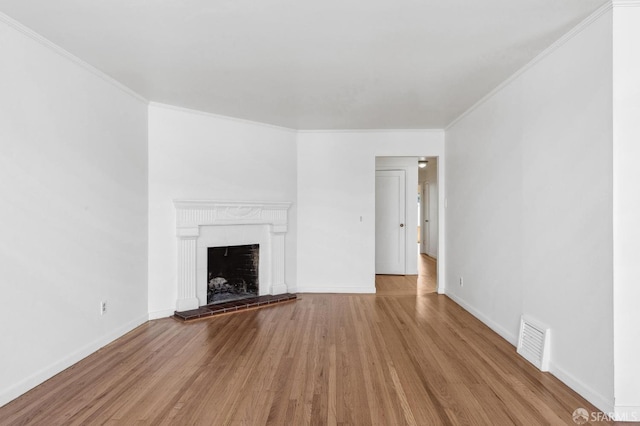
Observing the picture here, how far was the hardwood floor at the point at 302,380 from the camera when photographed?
201 cm

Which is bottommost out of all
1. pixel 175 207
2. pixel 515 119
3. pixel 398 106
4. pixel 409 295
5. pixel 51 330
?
pixel 409 295

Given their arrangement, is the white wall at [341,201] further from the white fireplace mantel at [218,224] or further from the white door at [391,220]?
the white door at [391,220]

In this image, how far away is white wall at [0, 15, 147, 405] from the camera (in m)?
2.23

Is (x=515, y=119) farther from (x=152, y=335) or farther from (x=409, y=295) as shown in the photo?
(x=152, y=335)

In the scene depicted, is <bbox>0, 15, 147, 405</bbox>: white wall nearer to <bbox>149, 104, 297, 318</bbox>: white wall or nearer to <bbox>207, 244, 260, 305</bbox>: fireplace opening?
<bbox>149, 104, 297, 318</bbox>: white wall

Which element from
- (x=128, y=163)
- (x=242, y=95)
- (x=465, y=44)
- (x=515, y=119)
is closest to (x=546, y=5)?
(x=465, y=44)

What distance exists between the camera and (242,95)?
3.65 metres

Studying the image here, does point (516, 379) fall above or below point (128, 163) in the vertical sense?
below

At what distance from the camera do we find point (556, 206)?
97.9 inches

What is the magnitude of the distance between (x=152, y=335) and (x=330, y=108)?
310 centimetres

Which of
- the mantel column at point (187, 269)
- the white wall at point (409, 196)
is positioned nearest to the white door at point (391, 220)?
the white wall at point (409, 196)
